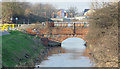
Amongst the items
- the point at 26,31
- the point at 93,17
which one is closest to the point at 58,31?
the point at 26,31

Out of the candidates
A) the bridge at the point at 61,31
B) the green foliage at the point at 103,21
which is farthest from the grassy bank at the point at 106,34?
the bridge at the point at 61,31

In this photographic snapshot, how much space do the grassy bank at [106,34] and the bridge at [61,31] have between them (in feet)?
35.3

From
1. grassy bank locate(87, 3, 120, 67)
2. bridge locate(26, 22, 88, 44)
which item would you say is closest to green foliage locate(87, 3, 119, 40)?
grassy bank locate(87, 3, 120, 67)

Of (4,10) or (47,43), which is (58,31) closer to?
(47,43)

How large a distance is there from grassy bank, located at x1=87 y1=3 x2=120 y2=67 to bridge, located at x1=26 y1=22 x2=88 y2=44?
1075cm

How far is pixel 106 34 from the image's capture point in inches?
912

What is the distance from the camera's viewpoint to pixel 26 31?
42.1m

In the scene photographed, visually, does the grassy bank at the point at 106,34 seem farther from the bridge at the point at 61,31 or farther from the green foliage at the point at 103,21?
the bridge at the point at 61,31

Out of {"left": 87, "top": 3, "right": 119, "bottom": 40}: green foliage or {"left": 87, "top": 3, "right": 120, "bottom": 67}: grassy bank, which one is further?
{"left": 87, "top": 3, "right": 119, "bottom": 40}: green foliage

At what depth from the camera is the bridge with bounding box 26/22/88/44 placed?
129ft

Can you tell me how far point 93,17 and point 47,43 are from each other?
14974mm

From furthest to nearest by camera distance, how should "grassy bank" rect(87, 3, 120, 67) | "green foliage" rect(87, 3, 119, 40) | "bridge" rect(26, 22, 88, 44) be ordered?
1. "bridge" rect(26, 22, 88, 44)
2. "green foliage" rect(87, 3, 119, 40)
3. "grassy bank" rect(87, 3, 120, 67)

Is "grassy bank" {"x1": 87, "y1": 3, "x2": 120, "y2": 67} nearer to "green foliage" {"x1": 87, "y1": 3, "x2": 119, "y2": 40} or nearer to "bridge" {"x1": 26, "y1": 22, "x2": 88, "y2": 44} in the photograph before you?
"green foliage" {"x1": 87, "y1": 3, "x2": 119, "y2": 40}

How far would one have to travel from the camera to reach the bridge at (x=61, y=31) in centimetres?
3925
